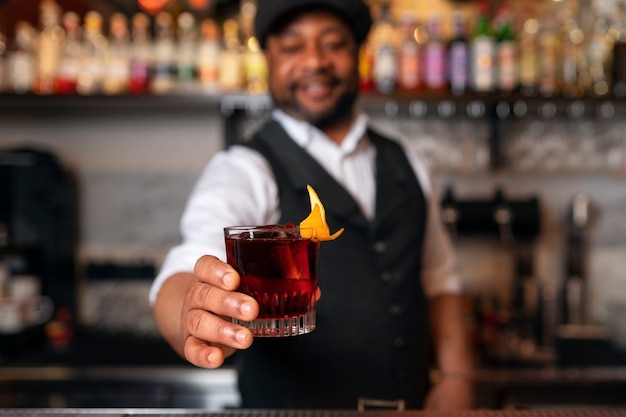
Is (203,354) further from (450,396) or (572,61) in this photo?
(572,61)

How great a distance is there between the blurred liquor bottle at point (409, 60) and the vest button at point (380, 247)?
46.9 inches

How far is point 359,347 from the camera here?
1.27m

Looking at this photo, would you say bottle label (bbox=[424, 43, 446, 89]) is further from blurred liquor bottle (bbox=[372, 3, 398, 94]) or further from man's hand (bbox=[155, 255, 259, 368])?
man's hand (bbox=[155, 255, 259, 368])

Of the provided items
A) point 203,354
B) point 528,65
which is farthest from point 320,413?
point 528,65

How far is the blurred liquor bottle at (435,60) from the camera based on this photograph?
2.39m

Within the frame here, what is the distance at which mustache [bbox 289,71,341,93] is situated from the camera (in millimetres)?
1389

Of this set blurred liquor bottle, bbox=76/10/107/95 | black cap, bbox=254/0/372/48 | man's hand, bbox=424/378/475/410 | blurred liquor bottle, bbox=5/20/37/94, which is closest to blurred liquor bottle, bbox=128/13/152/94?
blurred liquor bottle, bbox=76/10/107/95

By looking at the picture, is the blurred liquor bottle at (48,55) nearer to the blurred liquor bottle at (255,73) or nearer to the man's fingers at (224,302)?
the blurred liquor bottle at (255,73)

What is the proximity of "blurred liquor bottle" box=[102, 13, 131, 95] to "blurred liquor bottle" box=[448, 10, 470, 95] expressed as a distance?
129cm

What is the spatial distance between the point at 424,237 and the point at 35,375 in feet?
4.67

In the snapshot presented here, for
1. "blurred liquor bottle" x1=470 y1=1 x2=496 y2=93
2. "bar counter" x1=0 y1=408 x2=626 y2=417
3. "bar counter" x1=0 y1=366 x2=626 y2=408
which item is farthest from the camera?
"blurred liquor bottle" x1=470 y1=1 x2=496 y2=93

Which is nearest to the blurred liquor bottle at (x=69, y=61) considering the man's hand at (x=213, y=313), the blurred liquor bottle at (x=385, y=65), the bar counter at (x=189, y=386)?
the bar counter at (x=189, y=386)

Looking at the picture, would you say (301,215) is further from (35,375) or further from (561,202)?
(561,202)

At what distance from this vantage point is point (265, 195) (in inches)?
48.9
